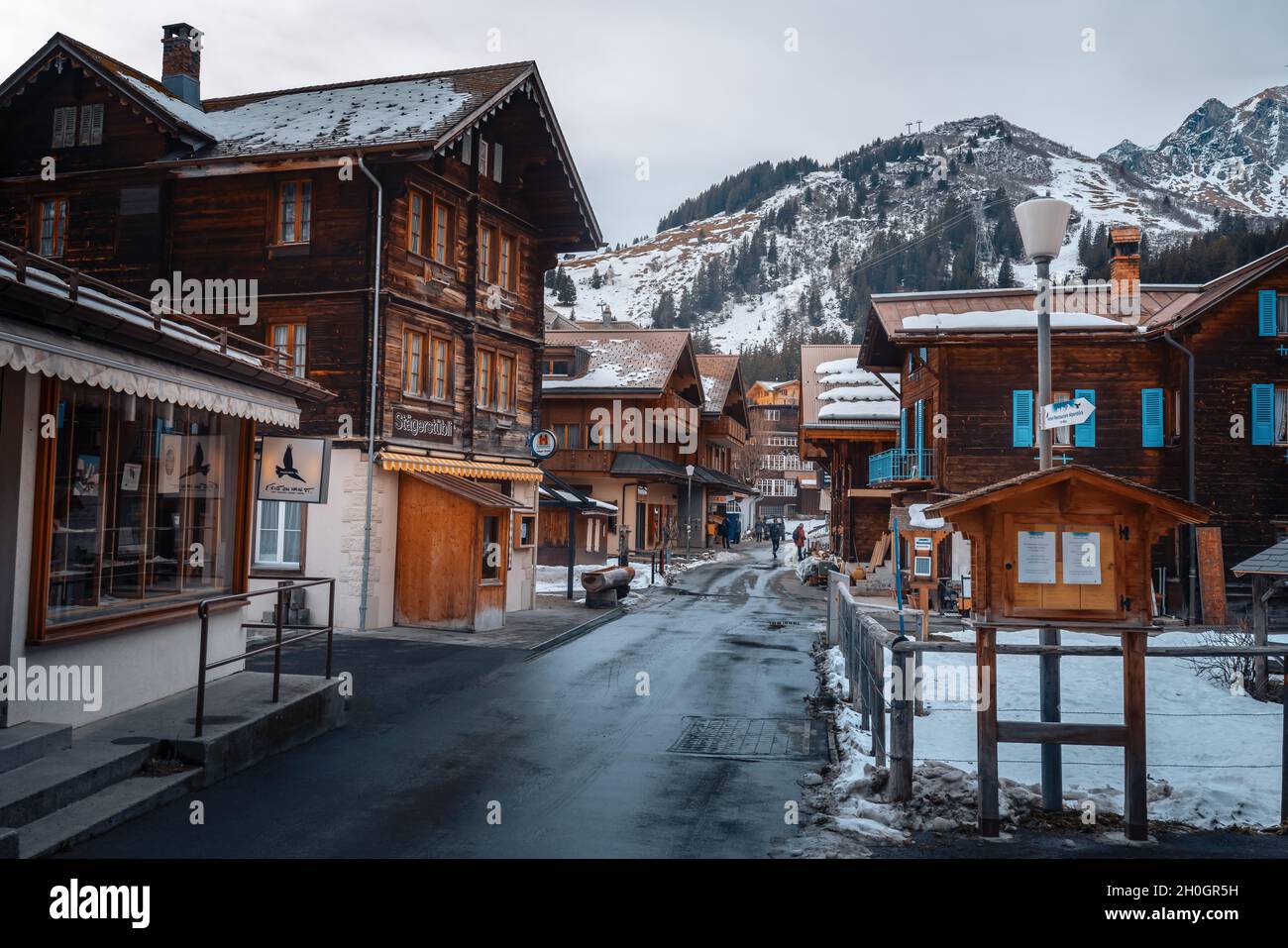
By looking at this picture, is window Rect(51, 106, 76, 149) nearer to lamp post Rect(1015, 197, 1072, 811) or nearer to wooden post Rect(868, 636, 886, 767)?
wooden post Rect(868, 636, 886, 767)

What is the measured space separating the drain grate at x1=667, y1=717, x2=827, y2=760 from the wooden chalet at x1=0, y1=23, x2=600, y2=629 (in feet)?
26.7

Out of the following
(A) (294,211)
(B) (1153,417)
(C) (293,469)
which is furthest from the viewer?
(B) (1153,417)

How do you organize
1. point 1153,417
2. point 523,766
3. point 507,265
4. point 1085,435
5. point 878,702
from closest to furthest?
point 878,702 < point 523,766 < point 507,265 < point 1153,417 < point 1085,435

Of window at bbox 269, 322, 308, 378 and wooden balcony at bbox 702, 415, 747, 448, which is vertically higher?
wooden balcony at bbox 702, 415, 747, 448

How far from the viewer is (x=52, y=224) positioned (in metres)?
21.5

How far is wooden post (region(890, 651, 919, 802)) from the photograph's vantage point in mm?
7301

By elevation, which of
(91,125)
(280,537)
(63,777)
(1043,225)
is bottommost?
(63,777)

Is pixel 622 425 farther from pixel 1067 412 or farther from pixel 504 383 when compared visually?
pixel 1067 412

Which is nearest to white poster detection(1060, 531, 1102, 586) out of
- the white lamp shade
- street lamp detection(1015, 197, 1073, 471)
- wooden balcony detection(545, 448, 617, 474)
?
street lamp detection(1015, 197, 1073, 471)

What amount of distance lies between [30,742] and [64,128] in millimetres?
18972

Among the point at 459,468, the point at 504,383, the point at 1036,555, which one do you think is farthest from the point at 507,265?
the point at 1036,555

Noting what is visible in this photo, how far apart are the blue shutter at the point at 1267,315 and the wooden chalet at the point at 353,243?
17.9 m
